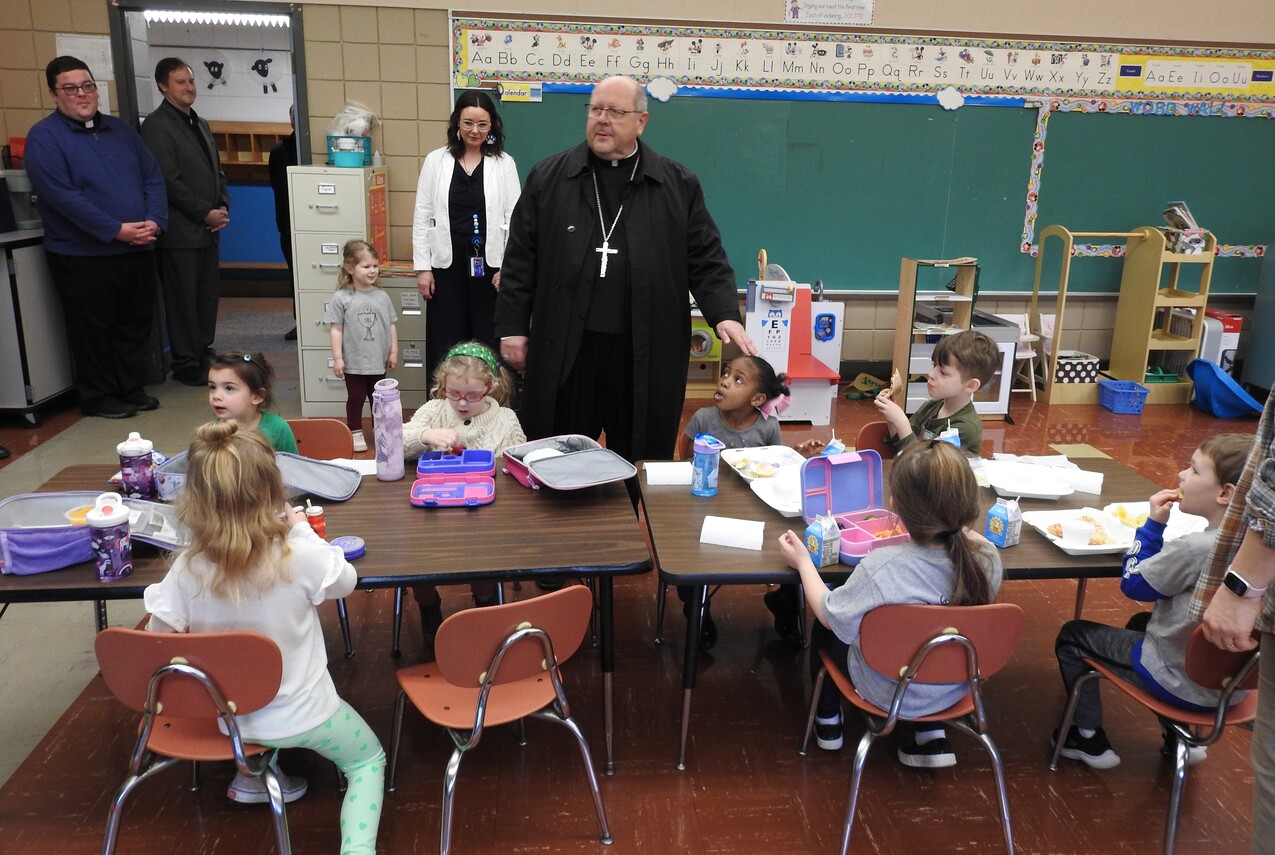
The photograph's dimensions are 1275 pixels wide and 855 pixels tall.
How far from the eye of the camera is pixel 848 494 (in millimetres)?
2451

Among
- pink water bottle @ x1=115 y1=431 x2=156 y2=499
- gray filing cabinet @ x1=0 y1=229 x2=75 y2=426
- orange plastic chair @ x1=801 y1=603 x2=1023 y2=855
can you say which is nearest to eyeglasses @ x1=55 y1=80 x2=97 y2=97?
gray filing cabinet @ x1=0 y1=229 x2=75 y2=426

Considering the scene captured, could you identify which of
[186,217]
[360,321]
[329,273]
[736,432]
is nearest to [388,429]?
[736,432]

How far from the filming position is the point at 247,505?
1.87 metres

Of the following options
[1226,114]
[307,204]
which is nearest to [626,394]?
[307,204]

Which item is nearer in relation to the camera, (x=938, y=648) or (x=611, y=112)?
(x=938, y=648)

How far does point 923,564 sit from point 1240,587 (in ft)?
2.03

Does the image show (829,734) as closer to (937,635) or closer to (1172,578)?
(937,635)

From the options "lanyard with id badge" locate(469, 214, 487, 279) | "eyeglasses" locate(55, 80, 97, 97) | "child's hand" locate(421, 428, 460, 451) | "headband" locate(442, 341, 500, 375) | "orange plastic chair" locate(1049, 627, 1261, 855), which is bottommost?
"orange plastic chair" locate(1049, 627, 1261, 855)

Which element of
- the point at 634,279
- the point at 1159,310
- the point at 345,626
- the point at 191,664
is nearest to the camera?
the point at 191,664

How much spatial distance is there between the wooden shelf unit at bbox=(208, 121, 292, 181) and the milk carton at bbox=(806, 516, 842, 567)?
28.7 ft

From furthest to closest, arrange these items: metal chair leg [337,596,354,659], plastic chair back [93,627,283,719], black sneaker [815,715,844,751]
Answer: metal chair leg [337,596,354,659], black sneaker [815,715,844,751], plastic chair back [93,627,283,719]

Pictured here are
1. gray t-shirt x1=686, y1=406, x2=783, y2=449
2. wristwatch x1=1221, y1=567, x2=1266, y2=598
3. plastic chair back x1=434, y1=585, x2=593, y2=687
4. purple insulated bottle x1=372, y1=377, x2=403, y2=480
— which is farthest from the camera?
gray t-shirt x1=686, y1=406, x2=783, y2=449

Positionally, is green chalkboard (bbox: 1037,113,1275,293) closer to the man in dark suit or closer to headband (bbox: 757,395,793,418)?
headband (bbox: 757,395,793,418)

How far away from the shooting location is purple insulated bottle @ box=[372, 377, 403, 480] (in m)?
2.50
